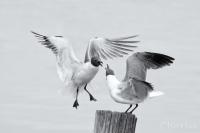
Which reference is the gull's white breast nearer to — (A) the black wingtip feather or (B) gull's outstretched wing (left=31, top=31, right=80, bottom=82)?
(B) gull's outstretched wing (left=31, top=31, right=80, bottom=82)

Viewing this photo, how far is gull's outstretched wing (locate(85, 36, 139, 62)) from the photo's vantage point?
9335 millimetres

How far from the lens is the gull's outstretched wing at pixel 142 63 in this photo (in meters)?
6.51

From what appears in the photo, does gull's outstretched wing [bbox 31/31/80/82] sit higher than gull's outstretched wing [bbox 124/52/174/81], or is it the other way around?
gull's outstretched wing [bbox 124/52/174/81]

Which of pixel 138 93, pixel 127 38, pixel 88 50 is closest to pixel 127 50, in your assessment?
pixel 127 38

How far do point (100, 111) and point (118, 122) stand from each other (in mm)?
183

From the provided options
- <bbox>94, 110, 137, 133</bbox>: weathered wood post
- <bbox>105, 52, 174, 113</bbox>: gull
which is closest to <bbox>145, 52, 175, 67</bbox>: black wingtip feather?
<bbox>105, 52, 174, 113</bbox>: gull

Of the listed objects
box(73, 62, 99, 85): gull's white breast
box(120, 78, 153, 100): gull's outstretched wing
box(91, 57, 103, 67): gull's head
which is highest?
box(120, 78, 153, 100): gull's outstretched wing

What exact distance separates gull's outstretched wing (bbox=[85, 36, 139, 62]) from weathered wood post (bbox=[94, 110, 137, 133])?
12.7ft

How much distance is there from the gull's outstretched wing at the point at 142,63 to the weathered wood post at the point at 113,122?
1106mm

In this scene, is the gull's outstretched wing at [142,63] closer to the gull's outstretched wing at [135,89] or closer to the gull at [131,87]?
the gull at [131,87]

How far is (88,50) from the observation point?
9.73 m

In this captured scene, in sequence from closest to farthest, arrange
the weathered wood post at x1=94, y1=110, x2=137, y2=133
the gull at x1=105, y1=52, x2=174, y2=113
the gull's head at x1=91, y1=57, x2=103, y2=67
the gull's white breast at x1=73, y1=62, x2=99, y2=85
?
1. the weathered wood post at x1=94, y1=110, x2=137, y2=133
2. the gull at x1=105, y1=52, x2=174, y2=113
3. the gull's head at x1=91, y1=57, x2=103, y2=67
4. the gull's white breast at x1=73, y1=62, x2=99, y2=85

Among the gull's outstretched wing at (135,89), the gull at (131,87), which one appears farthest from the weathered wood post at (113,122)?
the gull's outstretched wing at (135,89)

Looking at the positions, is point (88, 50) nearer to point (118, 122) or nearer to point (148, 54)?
point (148, 54)
